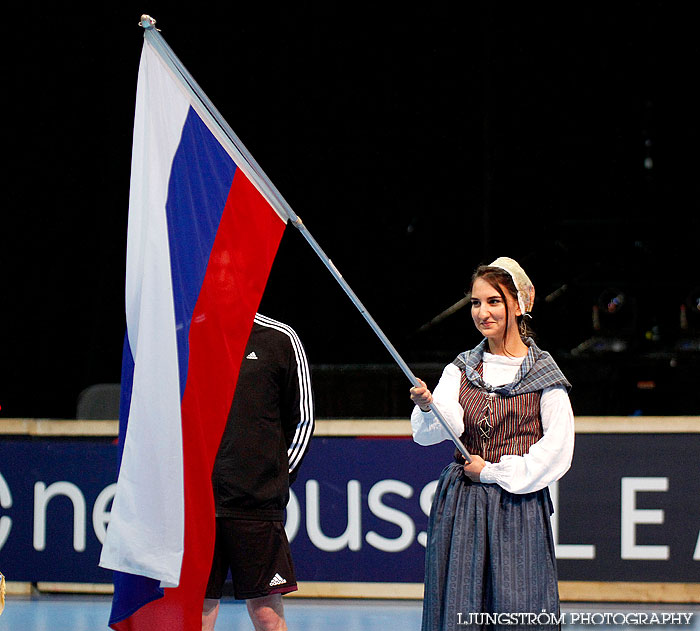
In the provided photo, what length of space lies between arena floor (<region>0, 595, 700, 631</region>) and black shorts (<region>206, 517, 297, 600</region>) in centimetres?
146

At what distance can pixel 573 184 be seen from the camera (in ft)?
25.4

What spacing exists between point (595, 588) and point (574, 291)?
119 inches

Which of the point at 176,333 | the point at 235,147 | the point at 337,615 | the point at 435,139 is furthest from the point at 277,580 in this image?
the point at 435,139

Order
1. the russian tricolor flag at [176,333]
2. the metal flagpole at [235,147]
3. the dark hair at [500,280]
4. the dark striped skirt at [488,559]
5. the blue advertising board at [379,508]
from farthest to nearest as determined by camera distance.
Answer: the blue advertising board at [379,508], the dark hair at [500,280], the dark striped skirt at [488,559], the metal flagpole at [235,147], the russian tricolor flag at [176,333]

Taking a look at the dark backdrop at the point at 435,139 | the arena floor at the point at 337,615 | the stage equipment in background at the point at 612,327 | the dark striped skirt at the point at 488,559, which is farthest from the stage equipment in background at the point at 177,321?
the stage equipment in background at the point at 612,327

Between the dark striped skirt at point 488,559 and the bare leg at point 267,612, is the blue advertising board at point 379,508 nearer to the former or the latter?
the bare leg at point 267,612

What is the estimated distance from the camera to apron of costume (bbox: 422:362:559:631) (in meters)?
3.10

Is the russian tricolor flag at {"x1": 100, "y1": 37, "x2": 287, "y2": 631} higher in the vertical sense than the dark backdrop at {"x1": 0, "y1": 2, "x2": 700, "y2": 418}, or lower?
lower

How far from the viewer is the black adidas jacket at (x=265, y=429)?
3488 mm

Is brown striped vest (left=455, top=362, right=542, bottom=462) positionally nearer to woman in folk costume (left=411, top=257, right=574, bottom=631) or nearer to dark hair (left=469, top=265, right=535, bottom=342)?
woman in folk costume (left=411, top=257, right=574, bottom=631)

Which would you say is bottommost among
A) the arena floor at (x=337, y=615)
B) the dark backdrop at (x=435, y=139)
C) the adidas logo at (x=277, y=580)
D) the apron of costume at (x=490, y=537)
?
the arena floor at (x=337, y=615)

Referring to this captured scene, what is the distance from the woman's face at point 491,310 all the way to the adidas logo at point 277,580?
1078mm

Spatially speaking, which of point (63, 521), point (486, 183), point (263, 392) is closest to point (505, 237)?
point (486, 183)

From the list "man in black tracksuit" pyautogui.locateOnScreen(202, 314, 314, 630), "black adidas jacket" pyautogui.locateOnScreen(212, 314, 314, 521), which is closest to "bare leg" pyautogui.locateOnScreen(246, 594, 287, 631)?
"man in black tracksuit" pyautogui.locateOnScreen(202, 314, 314, 630)
